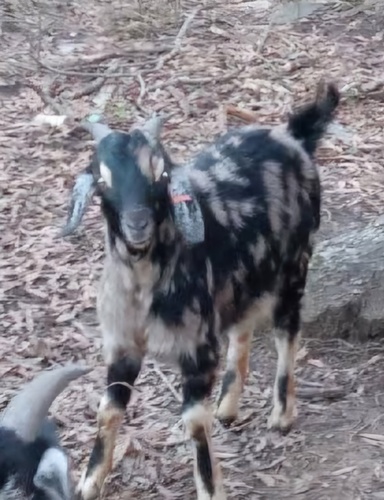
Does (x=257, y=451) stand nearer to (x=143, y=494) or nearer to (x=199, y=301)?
(x=143, y=494)

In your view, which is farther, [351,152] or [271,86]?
[271,86]

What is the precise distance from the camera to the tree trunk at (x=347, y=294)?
21.6ft

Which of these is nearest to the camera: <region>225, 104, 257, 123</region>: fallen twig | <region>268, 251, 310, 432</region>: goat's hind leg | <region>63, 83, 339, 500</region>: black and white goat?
<region>63, 83, 339, 500</region>: black and white goat

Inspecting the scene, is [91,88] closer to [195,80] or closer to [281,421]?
[195,80]

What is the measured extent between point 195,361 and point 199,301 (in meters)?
0.28

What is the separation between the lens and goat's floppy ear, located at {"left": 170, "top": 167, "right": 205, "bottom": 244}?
499 cm

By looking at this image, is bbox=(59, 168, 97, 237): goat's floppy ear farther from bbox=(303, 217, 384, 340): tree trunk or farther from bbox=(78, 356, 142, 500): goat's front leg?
bbox=(303, 217, 384, 340): tree trunk

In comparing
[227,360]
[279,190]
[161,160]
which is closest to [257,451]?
[227,360]

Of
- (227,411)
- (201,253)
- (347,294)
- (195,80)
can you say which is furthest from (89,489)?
(195,80)

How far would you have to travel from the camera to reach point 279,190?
5.66 meters

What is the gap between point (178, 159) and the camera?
8867 mm

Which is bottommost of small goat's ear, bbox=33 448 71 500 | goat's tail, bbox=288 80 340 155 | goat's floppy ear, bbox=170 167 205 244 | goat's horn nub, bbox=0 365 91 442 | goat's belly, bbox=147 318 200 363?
goat's belly, bbox=147 318 200 363

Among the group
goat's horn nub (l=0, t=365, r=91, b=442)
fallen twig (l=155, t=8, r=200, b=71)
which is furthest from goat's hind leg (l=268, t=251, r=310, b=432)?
fallen twig (l=155, t=8, r=200, b=71)

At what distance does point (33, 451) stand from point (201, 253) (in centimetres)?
157
